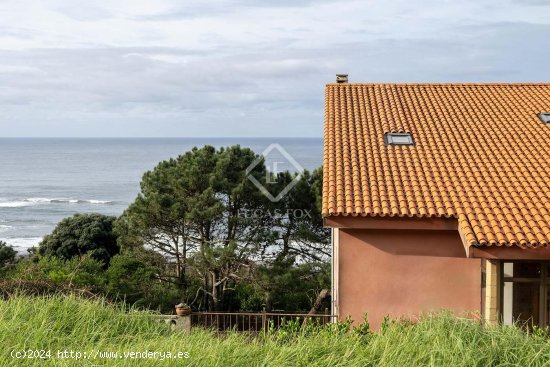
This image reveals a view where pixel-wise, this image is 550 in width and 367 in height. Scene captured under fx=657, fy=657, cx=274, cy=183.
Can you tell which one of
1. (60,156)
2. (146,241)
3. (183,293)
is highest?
(60,156)

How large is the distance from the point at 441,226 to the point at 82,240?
19.1 meters

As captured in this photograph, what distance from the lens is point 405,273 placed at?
11.7 m

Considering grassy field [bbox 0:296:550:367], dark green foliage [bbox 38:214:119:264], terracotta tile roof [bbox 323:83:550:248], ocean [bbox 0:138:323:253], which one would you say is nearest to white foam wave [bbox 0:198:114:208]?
ocean [bbox 0:138:323:253]

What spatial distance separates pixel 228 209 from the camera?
67.8ft

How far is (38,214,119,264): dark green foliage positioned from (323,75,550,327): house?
53.3ft

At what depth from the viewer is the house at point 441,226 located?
10.9 meters

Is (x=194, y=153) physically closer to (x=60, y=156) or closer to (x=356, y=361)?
Answer: (x=356, y=361)

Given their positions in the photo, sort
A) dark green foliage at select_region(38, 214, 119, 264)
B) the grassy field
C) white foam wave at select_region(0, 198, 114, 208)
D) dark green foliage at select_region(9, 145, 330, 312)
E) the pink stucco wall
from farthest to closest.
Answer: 1. white foam wave at select_region(0, 198, 114, 208)
2. dark green foliage at select_region(38, 214, 119, 264)
3. dark green foliage at select_region(9, 145, 330, 312)
4. the pink stucco wall
5. the grassy field

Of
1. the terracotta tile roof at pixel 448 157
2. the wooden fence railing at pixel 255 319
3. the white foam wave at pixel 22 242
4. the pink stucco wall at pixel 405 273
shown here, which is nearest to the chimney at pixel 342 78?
the terracotta tile roof at pixel 448 157

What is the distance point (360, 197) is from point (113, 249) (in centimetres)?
1854

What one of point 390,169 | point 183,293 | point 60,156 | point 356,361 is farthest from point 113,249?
point 60,156

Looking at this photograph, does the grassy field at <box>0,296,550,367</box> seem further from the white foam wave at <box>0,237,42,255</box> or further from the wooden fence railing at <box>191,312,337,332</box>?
the white foam wave at <box>0,237,42,255</box>

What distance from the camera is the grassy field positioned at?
23.4ft

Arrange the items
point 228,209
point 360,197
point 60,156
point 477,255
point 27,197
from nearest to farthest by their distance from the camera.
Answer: point 477,255, point 360,197, point 228,209, point 27,197, point 60,156
